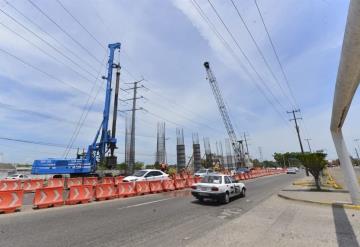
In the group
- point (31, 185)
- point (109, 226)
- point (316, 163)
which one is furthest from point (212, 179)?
point (31, 185)

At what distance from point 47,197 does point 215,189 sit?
8.17 meters

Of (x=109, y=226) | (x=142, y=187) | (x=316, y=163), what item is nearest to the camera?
(x=109, y=226)

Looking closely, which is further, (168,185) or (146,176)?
(146,176)

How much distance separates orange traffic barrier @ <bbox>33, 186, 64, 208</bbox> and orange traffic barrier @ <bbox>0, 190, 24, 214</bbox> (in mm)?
763

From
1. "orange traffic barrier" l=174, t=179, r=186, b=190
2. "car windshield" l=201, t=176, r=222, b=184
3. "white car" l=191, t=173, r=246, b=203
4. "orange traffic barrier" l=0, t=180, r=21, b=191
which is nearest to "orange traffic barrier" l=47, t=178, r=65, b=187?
"orange traffic barrier" l=0, t=180, r=21, b=191

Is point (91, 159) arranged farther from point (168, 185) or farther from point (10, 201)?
point (10, 201)

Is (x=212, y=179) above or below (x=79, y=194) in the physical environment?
above

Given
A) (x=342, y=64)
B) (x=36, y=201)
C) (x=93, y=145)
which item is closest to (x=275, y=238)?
(x=342, y=64)

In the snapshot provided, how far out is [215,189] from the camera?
13969 millimetres

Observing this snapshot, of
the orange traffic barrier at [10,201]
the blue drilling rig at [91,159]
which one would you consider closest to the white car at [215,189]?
the orange traffic barrier at [10,201]

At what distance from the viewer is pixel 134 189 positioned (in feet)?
61.6

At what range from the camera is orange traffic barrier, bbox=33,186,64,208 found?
12.3 m

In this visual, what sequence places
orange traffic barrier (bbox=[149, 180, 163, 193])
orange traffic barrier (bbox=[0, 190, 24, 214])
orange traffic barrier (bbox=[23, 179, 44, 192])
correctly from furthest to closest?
1. orange traffic barrier (bbox=[23, 179, 44, 192])
2. orange traffic barrier (bbox=[149, 180, 163, 193])
3. orange traffic barrier (bbox=[0, 190, 24, 214])

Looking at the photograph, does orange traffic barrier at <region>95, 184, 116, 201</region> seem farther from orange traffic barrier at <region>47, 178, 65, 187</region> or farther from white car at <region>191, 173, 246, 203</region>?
orange traffic barrier at <region>47, 178, 65, 187</region>
